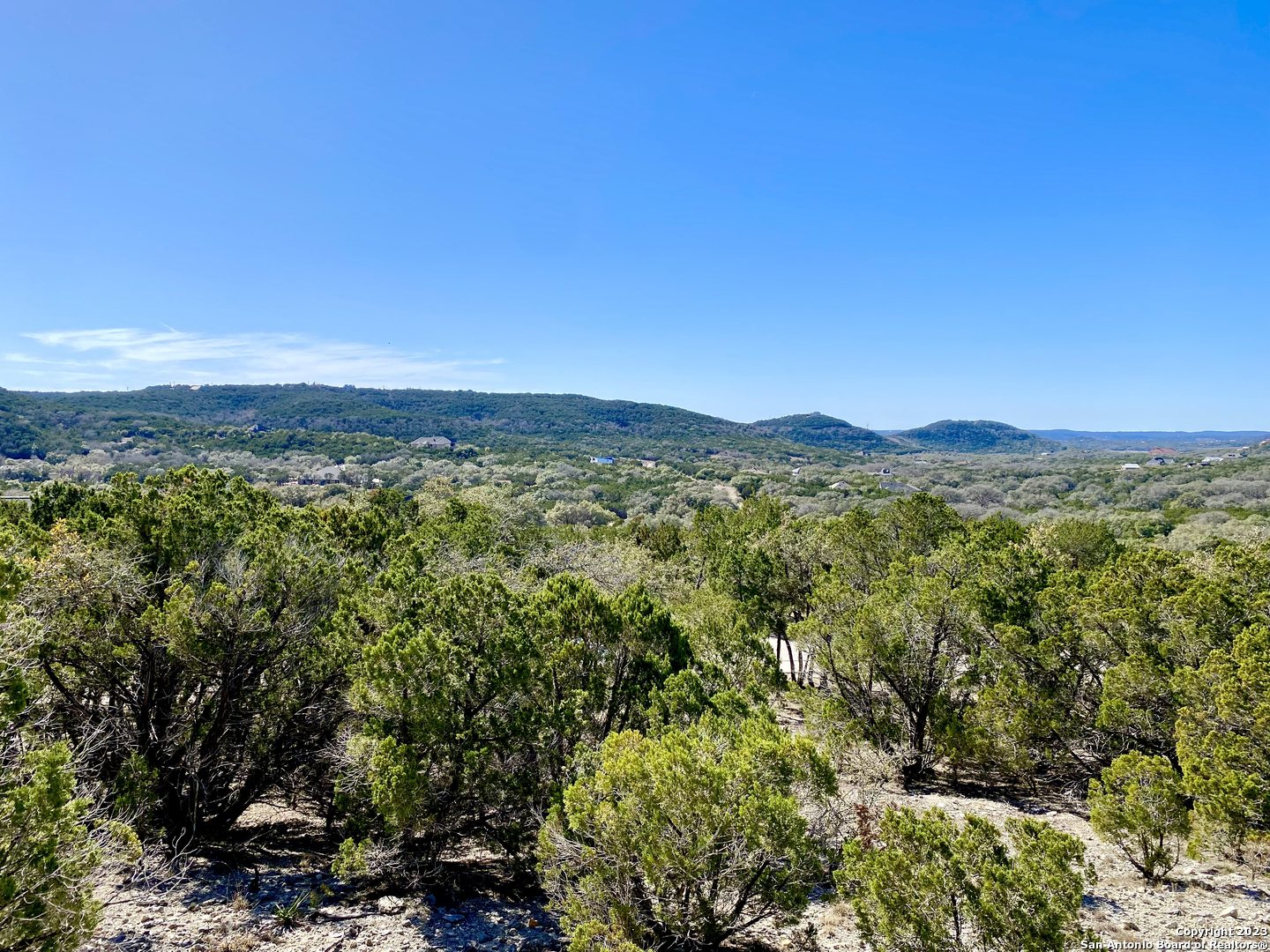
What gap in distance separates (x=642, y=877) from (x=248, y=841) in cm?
859

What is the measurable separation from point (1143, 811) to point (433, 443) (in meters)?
163

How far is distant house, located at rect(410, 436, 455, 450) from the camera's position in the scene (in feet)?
501

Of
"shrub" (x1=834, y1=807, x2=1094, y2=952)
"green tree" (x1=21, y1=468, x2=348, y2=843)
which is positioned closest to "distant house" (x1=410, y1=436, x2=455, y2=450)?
"green tree" (x1=21, y1=468, x2=348, y2=843)

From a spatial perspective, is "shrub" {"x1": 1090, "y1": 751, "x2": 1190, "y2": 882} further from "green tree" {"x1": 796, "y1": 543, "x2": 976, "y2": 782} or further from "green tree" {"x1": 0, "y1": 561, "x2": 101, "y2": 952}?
"green tree" {"x1": 0, "y1": 561, "x2": 101, "y2": 952}

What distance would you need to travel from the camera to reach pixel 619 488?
102 m

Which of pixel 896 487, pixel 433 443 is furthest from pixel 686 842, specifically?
pixel 433 443

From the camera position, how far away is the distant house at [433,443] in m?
153

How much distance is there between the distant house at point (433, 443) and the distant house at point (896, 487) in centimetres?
10257

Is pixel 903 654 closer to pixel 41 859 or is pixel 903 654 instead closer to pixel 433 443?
pixel 41 859

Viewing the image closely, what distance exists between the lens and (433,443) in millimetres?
160750

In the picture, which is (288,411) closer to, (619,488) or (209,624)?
(619,488)

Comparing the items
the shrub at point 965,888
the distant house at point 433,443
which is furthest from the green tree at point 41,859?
the distant house at point 433,443

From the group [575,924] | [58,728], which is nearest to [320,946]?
[575,924]

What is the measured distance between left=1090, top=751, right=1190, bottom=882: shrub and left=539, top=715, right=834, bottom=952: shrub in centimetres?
587
